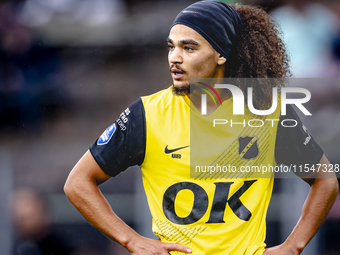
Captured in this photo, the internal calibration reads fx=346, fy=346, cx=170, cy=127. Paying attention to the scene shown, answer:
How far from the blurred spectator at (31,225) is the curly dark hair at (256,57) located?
253 centimetres

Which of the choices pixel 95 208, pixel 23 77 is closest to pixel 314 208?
pixel 95 208

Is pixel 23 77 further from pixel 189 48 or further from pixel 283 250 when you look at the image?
pixel 283 250

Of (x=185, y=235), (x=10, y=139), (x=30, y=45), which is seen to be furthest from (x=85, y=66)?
(x=185, y=235)

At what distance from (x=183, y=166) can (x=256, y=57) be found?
26.4 inches

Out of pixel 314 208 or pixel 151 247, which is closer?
pixel 151 247

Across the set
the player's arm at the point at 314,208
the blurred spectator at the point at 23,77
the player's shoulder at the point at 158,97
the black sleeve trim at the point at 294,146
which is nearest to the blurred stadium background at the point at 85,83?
the blurred spectator at the point at 23,77

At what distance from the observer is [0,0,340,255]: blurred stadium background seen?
3.40 m

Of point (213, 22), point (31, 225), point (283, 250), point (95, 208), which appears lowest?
point (31, 225)

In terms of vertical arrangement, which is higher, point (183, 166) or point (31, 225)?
point (183, 166)

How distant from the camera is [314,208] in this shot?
5.51 feet

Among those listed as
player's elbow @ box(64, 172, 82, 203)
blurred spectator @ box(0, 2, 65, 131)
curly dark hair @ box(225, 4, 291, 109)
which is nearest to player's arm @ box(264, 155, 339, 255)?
curly dark hair @ box(225, 4, 291, 109)

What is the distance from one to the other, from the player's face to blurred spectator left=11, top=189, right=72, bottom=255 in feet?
8.08

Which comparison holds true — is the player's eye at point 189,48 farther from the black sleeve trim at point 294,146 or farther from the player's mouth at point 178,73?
the black sleeve trim at point 294,146

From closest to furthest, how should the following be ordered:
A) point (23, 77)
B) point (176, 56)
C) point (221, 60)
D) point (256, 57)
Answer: point (176, 56) → point (221, 60) → point (256, 57) → point (23, 77)
